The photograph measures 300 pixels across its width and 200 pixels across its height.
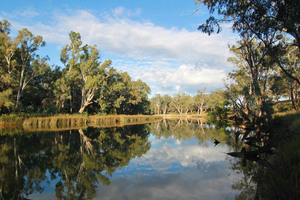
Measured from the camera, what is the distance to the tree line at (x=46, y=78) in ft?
93.4

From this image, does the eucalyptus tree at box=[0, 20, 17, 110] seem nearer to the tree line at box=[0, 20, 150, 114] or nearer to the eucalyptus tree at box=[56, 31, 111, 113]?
the tree line at box=[0, 20, 150, 114]

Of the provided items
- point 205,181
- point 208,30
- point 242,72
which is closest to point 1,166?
point 205,181

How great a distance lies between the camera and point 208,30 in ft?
40.7

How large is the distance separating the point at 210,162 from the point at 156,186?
160 inches

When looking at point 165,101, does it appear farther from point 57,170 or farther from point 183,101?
point 57,170

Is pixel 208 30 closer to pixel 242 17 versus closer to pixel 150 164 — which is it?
pixel 242 17

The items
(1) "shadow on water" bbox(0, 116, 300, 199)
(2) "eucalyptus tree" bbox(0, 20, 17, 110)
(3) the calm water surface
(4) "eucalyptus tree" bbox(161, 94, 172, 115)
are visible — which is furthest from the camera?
(4) "eucalyptus tree" bbox(161, 94, 172, 115)

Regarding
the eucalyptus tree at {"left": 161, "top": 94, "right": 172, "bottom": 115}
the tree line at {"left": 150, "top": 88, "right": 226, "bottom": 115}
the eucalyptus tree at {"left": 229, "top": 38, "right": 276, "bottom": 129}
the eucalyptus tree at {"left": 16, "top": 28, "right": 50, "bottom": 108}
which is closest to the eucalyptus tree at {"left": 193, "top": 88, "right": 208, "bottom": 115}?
the tree line at {"left": 150, "top": 88, "right": 226, "bottom": 115}

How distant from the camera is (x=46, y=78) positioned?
36688 millimetres

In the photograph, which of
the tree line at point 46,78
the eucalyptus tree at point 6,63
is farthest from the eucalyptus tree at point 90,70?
the eucalyptus tree at point 6,63

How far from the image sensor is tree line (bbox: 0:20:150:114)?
28453 millimetres

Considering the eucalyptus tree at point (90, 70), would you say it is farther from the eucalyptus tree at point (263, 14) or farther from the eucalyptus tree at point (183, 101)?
the eucalyptus tree at point (183, 101)

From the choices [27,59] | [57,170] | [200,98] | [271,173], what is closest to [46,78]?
[27,59]

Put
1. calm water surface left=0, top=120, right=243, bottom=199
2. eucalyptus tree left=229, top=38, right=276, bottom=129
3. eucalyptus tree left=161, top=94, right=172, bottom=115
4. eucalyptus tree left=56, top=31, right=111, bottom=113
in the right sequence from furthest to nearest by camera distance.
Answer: eucalyptus tree left=161, top=94, right=172, bottom=115 < eucalyptus tree left=56, top=31, right=111, bottom=113 < eucalyptus tree left=229, top=38, right=276, bottom=129 < calm water surface left=0, top=120, right=243, bottom=199
